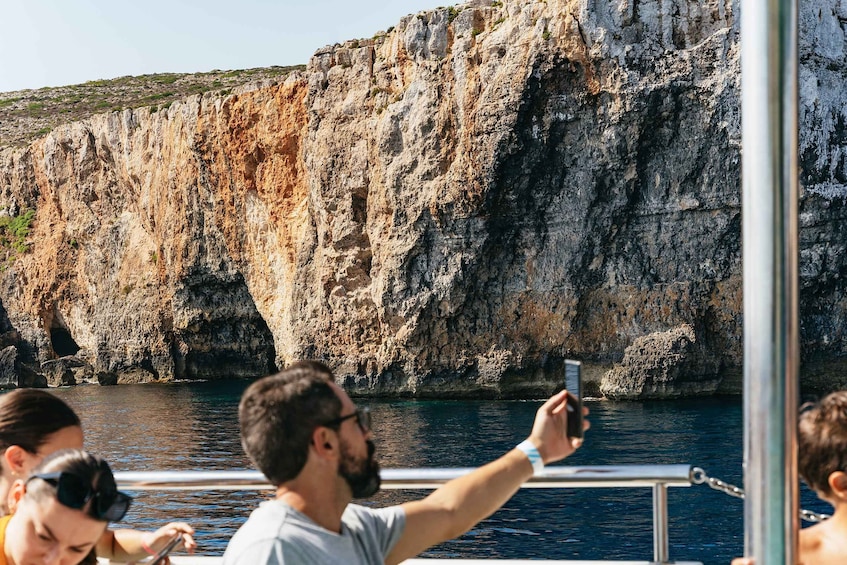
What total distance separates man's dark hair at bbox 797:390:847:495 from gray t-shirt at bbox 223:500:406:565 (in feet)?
3.72

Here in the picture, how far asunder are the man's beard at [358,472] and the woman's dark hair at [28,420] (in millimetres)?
945

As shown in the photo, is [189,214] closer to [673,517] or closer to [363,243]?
[363,243]

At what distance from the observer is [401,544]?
8.74ft

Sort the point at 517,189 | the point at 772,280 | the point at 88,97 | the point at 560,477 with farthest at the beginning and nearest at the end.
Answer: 1. the point at 88,97
2. the point at 517,189
3. the point at 560,477
4. the point at 772,280

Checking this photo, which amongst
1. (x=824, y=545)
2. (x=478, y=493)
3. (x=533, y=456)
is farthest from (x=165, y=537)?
(x=824, y=545)

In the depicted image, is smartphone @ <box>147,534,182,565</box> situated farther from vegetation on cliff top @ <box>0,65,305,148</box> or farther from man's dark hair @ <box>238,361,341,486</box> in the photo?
vegetation on cliff top @ <box>0,65,305,148</box>

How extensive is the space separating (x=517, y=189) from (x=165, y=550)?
32.4 m

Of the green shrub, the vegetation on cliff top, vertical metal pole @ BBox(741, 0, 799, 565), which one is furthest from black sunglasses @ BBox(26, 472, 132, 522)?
the vegetation on cliff top

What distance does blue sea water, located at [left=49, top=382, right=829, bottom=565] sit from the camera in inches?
561

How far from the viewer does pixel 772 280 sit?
174cm

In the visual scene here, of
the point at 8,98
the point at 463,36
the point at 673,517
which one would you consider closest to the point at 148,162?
the point at 463,36

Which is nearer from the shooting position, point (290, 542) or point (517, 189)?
point (290, 542)

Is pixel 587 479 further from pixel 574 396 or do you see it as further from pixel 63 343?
pixel 63 343

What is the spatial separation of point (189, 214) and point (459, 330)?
57.7 ft
